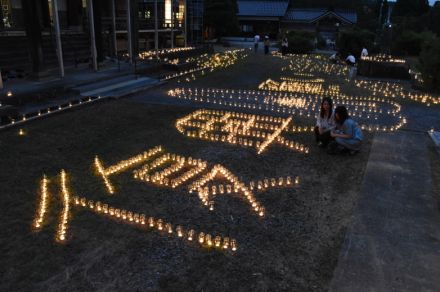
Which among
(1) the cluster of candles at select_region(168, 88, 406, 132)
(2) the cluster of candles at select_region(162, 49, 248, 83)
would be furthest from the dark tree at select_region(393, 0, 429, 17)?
(1) the cluster of candles at select_region(168, 88, 406, 132)

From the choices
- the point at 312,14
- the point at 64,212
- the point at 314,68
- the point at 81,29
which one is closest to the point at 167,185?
the point at 64,212

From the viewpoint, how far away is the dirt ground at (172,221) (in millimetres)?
4648

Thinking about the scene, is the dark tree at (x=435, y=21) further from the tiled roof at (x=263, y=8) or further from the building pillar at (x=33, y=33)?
the building pillar at (x=33, y=33)

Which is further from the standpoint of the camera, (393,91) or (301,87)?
(301,87)

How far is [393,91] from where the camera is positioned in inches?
686

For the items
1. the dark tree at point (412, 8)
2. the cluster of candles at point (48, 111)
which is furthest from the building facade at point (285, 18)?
the cluster of candles at point (48, 111)

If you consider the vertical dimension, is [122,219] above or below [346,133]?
below

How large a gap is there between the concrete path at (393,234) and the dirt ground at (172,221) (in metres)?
0.23

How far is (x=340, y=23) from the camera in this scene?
4903 centimetres

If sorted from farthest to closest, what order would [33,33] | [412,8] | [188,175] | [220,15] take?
1. [412,8]
2. [220,15]
3. [33,33]
4. [188,175]

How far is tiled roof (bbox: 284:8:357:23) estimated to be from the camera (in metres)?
48.8

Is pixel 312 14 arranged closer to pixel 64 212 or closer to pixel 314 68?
pixel 314 68

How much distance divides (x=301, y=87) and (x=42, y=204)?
544 inches

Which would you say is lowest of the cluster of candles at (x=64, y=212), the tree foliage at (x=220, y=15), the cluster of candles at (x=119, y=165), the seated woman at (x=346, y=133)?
the cluster of candles at (x=64, y=212)
